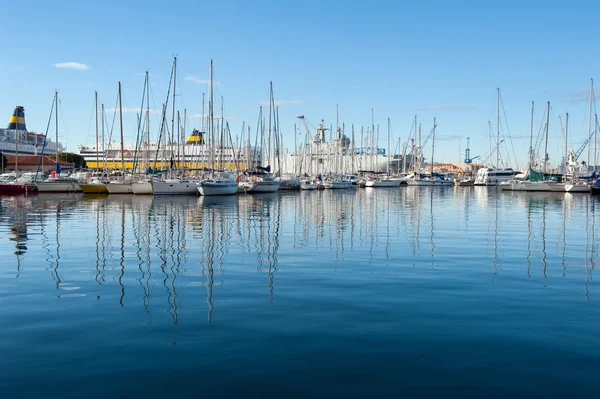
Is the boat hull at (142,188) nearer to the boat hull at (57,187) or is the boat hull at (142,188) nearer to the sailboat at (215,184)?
the sailboat at (215,184)

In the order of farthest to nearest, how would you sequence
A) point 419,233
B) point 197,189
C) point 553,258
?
point 197,189
point 419,233
point 553,258

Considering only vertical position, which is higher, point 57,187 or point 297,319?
point 57,187

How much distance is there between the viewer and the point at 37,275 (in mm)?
15211

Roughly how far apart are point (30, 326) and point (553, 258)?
50.5 feet

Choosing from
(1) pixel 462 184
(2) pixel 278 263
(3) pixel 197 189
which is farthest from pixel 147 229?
(1) pixel 462 184

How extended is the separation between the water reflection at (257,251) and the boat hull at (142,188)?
98.6ft

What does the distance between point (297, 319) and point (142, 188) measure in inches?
2264

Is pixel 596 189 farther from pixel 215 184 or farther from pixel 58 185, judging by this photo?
pixel 58 185

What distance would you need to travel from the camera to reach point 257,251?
20.1 meters

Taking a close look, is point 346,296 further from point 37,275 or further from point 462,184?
point 462,184

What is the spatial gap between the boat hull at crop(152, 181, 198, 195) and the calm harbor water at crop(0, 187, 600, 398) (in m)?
42.1

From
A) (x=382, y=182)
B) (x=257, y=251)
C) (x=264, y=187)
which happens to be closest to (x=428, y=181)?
(x=382, y=182)

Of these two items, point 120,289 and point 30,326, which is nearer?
point 30,326

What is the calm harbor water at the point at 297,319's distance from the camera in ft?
24.4
